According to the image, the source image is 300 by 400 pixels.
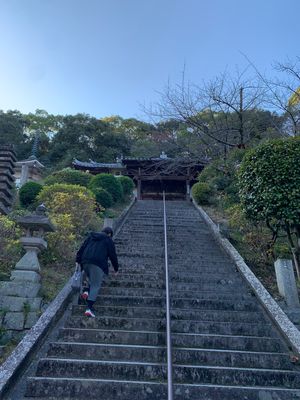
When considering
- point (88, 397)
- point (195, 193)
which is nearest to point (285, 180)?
point (88, 397)

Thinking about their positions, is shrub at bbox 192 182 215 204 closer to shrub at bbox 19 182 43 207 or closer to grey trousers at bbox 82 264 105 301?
shrub at bbox 19 182 43 207

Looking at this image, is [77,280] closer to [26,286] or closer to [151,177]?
[26,286]

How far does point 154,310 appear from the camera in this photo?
5.58 meters

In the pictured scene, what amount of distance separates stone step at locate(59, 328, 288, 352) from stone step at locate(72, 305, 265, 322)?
64 centimetres

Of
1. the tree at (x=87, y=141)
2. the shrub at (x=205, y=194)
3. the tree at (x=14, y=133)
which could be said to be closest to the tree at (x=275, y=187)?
the shrub at (x=205, y=194)

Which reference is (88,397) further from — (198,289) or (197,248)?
(197,248)

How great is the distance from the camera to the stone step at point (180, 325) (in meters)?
5.17

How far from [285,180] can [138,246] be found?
171 inches

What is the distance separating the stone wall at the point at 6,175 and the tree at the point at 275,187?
21.9ft

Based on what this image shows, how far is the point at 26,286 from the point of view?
5887mm

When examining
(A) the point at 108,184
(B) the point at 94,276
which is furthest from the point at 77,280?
(A) the point at 108,184

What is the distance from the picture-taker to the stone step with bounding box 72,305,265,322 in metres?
5.54

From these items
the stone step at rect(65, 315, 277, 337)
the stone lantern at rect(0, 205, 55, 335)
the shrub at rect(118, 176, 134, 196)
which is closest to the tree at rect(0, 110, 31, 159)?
the shrub at rect(118, 176, 134, 196)

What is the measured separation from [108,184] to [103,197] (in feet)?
5.69
